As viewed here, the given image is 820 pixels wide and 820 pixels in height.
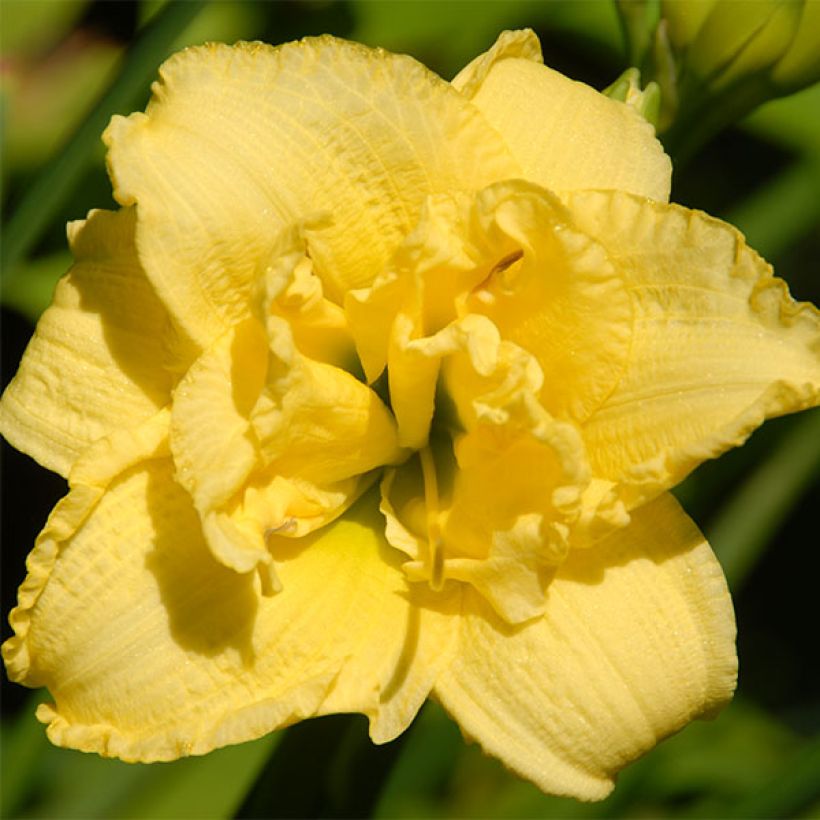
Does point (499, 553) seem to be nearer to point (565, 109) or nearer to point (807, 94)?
point (565, 109)

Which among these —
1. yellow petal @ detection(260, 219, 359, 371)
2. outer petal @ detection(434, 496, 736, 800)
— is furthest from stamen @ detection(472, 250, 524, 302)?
outer petal @ detection(434, 496, 736, 800)

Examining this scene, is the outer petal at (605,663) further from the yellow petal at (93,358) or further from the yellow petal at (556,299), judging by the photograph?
the yellow petal at (93,358)

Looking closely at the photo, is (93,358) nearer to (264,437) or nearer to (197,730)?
(264,437)

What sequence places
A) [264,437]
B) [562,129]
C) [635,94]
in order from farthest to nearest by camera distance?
1. [635,94]
2. [562,129]
3. [264,437]

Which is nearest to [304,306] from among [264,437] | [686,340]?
[264,437]

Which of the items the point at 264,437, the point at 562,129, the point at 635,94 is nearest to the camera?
the point at 264,437
